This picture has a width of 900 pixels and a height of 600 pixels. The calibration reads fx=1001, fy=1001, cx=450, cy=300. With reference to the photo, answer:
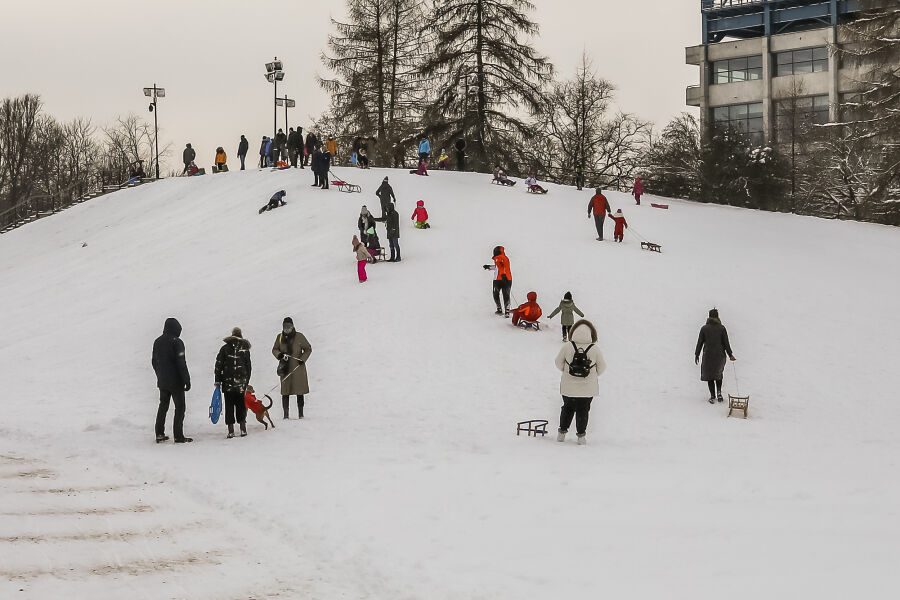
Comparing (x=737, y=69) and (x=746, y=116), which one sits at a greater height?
(x=737, y=69)

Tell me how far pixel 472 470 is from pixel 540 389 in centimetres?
549

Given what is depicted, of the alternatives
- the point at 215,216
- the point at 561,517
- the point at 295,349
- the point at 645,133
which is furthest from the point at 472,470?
the point at 645,133

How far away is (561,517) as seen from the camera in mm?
9438

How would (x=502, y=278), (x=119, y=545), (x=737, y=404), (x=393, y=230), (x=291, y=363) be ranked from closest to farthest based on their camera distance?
(x=119, y=545) < (x=291, y=363) < (x=737, y=404) < (x=502, y=278) < (x=393, y=230)

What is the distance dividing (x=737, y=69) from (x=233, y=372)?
72866 millimetres

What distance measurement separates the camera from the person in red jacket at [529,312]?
20.0 m

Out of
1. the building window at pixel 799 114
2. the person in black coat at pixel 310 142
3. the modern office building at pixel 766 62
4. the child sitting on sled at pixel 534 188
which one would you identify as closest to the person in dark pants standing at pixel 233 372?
the child sitting on sled at pixel 534 188

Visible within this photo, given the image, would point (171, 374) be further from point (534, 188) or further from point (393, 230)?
point (534, 188)

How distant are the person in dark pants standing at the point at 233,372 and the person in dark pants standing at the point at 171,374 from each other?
0.47m

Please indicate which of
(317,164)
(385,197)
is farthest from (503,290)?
(317,164)

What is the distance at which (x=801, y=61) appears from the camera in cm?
7575

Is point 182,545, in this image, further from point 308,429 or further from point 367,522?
point 308,429

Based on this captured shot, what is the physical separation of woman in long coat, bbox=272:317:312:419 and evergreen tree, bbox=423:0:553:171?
98.3 ft

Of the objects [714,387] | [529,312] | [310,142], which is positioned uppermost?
[310,142]
